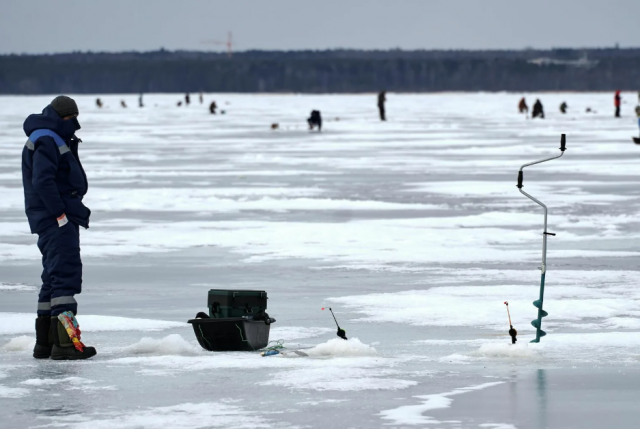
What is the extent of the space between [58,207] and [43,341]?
0.88 metres

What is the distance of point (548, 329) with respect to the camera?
933 centimetres

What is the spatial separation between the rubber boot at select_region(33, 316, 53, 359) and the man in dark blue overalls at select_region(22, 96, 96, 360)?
0.04 ft

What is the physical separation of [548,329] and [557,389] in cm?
213

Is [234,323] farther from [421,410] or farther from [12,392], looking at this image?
[421,410]

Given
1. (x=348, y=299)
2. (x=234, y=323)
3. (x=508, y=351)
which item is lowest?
(x=348, y=299)

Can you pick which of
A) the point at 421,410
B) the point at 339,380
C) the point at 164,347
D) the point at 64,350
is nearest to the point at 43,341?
the point at 64,350

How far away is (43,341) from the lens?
841 centimetres

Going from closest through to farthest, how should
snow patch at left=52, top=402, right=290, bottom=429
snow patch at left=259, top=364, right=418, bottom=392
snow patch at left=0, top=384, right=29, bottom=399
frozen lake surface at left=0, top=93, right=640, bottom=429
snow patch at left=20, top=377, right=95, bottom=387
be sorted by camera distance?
snow patch at left=52, top=402, right=290, bottom=429 < frozen lake surface at left=0, top=93, right=640, bottom=429 < snow patch at left=0, top=384, right=29, bottom=399 < snow patch at left=259, top=364, right=418, bottom=392 < snow patch at left=20, top=377, right=95, bottom=387

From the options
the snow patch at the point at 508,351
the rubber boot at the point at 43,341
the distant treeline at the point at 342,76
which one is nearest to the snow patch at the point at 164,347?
the rubber boot at the point at 43,341

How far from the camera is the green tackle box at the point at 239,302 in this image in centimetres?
858

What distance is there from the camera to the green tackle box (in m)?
8.58

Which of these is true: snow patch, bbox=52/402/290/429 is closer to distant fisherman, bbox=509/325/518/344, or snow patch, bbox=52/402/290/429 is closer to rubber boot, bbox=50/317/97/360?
rubber boot, bbox=50/317/97/360

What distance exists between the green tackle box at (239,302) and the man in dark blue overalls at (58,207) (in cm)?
84

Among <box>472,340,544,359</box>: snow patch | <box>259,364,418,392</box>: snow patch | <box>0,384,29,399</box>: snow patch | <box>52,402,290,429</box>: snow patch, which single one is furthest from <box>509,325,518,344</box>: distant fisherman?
<box>0,384,29,399</box>: snow patch
